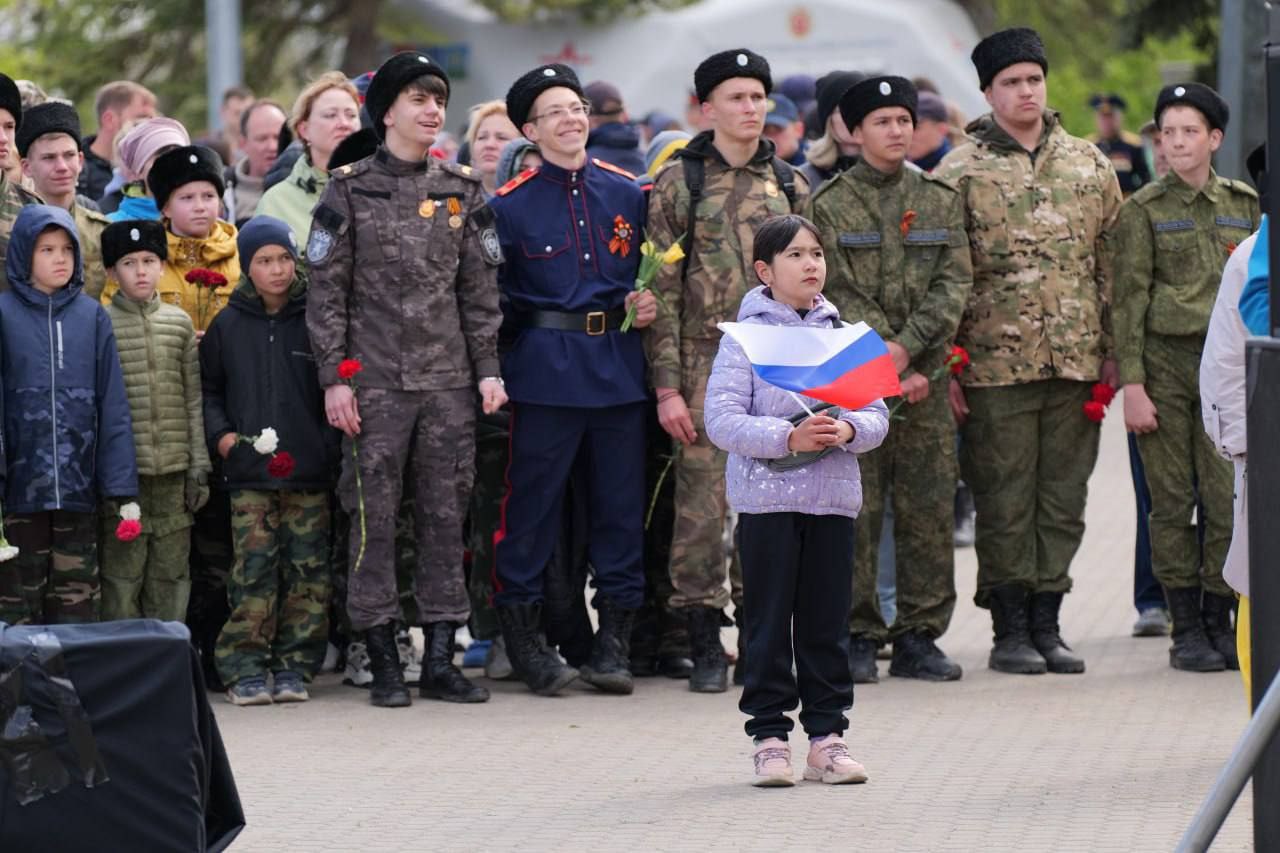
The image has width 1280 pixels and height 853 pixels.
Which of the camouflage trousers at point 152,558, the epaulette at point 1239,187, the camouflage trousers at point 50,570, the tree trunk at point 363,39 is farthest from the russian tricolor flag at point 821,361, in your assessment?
the tree trunk at point 363,39

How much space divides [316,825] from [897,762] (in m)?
1.99

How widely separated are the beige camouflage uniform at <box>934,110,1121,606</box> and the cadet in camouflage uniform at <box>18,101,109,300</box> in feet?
11.4

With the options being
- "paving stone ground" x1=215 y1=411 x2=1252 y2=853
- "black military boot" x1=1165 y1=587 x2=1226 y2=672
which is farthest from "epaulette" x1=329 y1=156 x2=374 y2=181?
"black military boot" x1=1165 y1=587 x2=1226 y2=672

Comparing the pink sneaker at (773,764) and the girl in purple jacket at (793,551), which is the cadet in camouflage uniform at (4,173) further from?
the pink sneaker at (773,764)

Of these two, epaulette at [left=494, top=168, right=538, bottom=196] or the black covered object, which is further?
epaulette at [left=494, top=168, right=538, bottom=196]

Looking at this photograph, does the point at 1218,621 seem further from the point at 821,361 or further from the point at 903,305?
the point at 821,361

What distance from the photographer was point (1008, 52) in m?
9.27

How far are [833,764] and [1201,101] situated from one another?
368cm

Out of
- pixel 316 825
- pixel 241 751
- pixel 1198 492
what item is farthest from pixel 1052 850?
pixel 1198 492

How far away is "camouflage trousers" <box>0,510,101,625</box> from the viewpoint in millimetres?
8273

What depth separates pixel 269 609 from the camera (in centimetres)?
884

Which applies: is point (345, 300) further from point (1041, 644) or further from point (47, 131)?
point (1041, 644)

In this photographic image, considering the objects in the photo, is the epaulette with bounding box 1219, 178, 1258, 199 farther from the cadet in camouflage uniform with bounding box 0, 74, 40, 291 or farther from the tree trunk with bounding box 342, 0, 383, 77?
the tree trunk with bounding box 342, 0, 383, 77

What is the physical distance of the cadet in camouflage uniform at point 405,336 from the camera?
8578mm
